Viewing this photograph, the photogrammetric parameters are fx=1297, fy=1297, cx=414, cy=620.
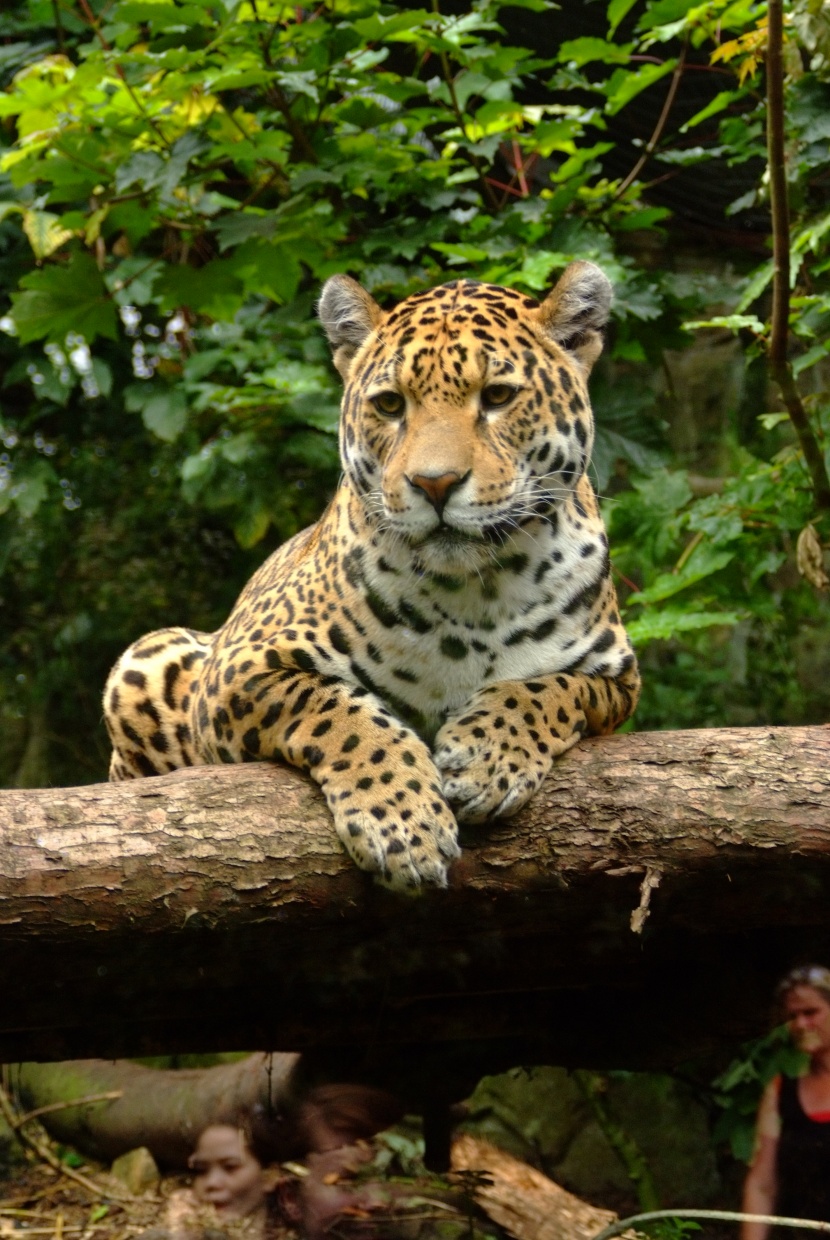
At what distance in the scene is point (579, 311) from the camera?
4871 mm

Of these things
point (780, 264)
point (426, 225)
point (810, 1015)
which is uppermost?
point (426, 225)

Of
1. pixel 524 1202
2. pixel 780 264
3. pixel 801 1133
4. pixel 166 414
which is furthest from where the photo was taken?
pixel 166 414

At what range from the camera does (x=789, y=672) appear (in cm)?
1040

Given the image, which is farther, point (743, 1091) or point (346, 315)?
point (743, 1091)

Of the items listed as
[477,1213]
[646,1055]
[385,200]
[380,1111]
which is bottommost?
[477,1213]

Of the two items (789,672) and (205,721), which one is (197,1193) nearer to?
(205,721)

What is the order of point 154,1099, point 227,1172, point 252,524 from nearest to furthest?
1. point 227,1172
2. point 154,1099
3. point 252,524

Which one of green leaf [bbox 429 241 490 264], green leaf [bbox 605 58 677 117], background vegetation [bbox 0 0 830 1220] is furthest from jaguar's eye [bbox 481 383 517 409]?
green leaf [bbox 605 58 677 117]

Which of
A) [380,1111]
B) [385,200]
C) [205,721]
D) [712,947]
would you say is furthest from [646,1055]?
[385,200]

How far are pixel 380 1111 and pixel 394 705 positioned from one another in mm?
2362

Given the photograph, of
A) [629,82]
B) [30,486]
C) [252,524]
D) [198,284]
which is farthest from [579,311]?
[30,486]

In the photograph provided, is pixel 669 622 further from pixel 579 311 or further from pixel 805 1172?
pixel 805 1172

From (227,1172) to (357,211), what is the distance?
5.37 metres

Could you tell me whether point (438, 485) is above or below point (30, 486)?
above
